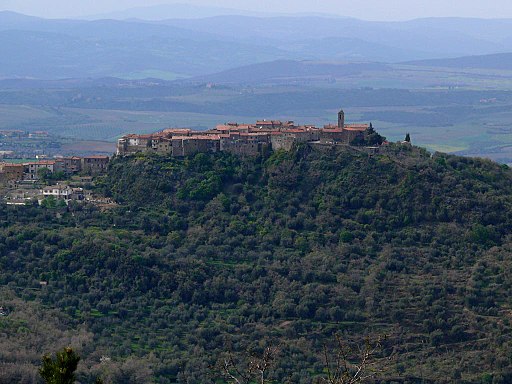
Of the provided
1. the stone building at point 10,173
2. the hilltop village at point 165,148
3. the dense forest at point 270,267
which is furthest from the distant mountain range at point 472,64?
the stone building at point 10,173

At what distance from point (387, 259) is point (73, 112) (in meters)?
88.8

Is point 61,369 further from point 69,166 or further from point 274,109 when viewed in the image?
point 274,109

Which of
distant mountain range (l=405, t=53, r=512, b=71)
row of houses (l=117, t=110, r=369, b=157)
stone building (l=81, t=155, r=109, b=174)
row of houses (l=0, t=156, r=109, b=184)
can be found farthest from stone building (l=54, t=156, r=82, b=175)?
distant mountain range (l=405, t=53, r=512, b=71)

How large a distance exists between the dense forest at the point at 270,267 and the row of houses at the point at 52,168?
5.28ft

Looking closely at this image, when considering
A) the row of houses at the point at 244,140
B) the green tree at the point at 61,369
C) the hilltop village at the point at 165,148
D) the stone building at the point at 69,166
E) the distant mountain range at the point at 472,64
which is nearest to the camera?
the green tree at the point at 61,369

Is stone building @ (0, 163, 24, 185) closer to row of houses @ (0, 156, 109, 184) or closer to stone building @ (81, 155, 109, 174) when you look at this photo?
row of houses @ (0, 156, 109, 184)

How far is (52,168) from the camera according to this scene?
158 ft

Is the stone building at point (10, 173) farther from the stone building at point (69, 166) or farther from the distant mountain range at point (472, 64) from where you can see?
the distant mountain range at point (472, 64)

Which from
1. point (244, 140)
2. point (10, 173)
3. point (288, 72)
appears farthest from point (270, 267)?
point (288, 72)

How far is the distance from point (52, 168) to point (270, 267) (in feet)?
41.6

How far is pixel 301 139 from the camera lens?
4603 cm

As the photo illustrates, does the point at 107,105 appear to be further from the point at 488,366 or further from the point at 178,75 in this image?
the point at 488,366

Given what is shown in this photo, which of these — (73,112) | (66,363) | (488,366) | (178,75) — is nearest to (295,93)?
(73,112)

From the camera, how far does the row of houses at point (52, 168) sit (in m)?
47.4
